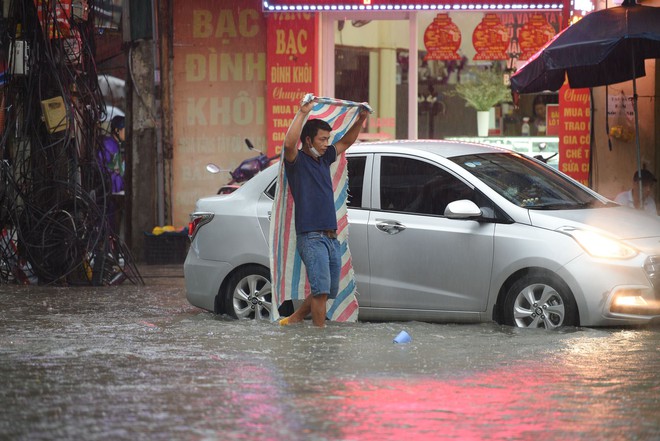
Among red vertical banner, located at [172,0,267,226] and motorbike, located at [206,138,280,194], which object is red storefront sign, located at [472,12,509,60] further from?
motorbike, located at [206,138,280,194]

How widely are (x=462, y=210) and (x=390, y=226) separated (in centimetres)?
75

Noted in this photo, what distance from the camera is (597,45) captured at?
13641 millimetres

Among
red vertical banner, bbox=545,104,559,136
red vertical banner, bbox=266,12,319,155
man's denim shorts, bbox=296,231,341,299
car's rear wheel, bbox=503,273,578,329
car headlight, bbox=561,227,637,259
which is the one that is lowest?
car's rear wheel, bbox=503,273,578,329

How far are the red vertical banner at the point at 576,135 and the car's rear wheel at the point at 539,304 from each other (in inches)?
329

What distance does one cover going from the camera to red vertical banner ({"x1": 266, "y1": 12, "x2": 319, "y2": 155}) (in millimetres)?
18781

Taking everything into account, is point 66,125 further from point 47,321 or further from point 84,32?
point 47,321

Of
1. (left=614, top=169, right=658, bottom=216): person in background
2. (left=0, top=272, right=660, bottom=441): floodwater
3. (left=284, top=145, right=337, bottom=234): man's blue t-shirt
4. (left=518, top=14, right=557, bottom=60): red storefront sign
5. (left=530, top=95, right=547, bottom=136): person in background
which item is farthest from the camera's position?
(left=530, top=95, right=547, bottom=136): person in background

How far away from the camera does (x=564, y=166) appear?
1828 centimetres

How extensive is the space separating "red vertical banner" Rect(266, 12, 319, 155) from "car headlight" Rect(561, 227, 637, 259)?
30.5 feet

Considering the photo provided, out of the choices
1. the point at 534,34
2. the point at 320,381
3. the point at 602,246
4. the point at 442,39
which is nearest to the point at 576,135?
the point at 534,34

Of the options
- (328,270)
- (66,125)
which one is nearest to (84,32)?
(66,125)

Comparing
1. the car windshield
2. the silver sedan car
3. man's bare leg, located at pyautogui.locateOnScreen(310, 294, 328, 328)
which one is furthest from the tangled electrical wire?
the car windshield

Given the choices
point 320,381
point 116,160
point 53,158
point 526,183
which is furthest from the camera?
point 116,160

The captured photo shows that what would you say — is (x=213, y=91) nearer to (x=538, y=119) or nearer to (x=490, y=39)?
(x=490, y=39)
